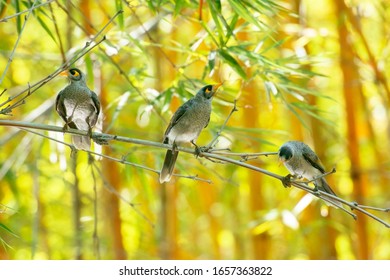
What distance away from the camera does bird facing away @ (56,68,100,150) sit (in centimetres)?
206

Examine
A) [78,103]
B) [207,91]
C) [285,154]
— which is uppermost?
[207,91]

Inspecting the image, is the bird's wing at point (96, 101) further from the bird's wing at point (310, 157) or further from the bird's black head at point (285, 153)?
the bird's wing at point (310, 157)

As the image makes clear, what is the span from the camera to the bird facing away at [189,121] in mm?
2273

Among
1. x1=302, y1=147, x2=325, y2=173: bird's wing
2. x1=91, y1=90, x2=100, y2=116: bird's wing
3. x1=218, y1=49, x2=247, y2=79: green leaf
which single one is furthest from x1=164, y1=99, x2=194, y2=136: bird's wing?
x1=302, y1=147, x2=325, y2=173: bird's wing

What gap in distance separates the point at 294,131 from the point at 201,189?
96 cm

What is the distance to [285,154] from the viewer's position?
2205 mm

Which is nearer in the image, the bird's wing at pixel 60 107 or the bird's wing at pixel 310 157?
the bird's wing at pixel 60 107

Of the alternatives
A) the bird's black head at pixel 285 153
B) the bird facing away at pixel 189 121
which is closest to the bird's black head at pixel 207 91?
the bird facing away at pixel 189 121

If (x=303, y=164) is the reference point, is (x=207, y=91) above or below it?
above

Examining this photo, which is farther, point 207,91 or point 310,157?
point 310,157

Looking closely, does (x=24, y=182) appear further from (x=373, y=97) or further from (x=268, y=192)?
(x=373, y=97)

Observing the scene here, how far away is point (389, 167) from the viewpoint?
3977 millimetres

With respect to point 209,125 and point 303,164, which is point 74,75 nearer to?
point 209,125

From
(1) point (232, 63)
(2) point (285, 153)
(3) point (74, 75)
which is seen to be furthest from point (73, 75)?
(2) point (285, 153)
